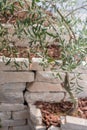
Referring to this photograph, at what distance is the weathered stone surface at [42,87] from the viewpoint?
2.16m

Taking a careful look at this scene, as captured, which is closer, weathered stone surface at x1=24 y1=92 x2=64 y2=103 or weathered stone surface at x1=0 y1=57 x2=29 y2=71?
weathered stone surface at x1=0 y1=57 x2=29 y2=71

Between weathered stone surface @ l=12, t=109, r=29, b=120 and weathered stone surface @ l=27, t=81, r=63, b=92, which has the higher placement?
weathered stone surface @ l=27, t=81, r=63, b=92

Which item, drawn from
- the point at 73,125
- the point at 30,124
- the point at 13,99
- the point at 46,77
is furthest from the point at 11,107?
the point at 73,125

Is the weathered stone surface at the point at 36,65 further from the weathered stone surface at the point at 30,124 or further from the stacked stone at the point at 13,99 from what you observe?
the weathered stone surface at the point at 30,124

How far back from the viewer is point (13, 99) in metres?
2.20

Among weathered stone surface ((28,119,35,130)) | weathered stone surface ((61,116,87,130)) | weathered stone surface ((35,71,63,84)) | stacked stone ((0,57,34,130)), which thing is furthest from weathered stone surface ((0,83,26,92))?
weathered stone surface ((61,116,87,130))

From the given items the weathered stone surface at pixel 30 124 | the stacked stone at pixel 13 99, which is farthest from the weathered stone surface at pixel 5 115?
the weathered stone surface at pixel 30 124

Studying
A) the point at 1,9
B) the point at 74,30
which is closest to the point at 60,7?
the point at 74,30

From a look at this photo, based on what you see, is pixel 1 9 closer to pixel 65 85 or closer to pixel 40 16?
pixel 40 16

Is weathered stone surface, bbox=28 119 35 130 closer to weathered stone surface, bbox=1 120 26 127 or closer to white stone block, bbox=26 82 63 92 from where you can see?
weathered stone surface, bbox=1 120 26 127

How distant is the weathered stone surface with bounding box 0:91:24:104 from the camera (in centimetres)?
217

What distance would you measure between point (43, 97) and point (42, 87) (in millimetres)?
77

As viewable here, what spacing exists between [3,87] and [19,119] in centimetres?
27

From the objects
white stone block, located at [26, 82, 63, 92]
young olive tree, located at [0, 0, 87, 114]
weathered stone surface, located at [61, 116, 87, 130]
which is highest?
young olive tree, located at [0, 0, 87, 114]
